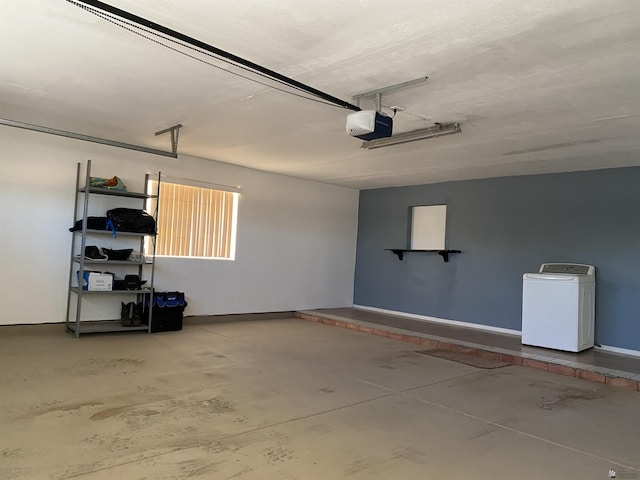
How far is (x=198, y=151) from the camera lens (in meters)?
6.23

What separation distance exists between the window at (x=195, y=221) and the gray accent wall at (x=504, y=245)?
9.54 feet

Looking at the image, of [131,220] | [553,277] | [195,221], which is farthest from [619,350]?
[131,220]

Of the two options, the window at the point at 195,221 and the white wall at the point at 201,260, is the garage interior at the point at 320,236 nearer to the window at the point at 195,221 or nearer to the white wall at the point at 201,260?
the white wall at the point at 201,260

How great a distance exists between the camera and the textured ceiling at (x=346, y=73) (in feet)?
8.22

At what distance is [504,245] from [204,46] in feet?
18.0

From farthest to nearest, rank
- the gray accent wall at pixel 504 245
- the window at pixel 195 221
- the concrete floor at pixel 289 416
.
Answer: the window at pixel 195 221
the gray accent wall at pixel 504 245
the concrete floor at pixel 289 416

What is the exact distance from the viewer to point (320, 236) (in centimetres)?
838

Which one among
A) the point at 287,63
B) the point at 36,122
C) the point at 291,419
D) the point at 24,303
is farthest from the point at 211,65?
the point at 24,303

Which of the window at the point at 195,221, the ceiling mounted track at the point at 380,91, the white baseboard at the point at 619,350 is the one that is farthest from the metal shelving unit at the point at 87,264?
the white baseboard at the point at 619,350

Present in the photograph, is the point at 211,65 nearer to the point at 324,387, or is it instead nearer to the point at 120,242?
the point at 324,387

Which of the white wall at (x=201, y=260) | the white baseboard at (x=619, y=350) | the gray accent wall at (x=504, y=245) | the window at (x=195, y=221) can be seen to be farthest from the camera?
the window at (x=195, y=221)

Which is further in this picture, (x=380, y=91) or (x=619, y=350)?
(x=619, y=350)

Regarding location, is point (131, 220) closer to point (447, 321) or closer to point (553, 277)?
point (447, 321)

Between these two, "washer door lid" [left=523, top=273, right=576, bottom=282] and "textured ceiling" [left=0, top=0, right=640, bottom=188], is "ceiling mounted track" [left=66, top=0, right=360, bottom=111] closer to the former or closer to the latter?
"textured ceiling" [left=0, top=0, right=640, bottom=188]
